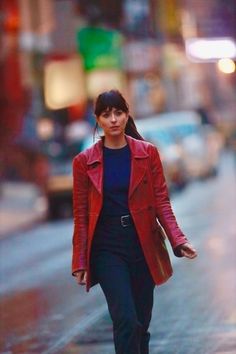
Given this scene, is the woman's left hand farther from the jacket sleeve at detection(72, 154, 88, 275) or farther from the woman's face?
the woman's face

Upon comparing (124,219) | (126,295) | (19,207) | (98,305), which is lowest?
(19,207)

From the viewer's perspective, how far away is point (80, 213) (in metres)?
7.10

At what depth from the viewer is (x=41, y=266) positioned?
60.0 ft

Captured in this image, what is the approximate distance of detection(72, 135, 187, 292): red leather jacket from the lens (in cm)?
699

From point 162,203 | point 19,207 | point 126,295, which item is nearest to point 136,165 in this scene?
point 162,203

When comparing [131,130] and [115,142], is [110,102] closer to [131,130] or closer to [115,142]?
[115,142]

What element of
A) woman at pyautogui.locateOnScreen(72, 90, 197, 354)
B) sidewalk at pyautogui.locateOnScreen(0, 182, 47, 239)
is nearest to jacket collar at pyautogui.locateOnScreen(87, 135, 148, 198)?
woman at pyautogui.locateOnScreen(72, 90, 197, 354)

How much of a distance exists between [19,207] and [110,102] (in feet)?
84.9

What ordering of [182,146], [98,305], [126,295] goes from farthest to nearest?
[182,146], [98,305], [126,295]

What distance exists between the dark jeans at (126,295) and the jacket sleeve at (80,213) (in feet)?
0.31

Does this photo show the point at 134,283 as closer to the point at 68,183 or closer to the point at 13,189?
the point at 68,183

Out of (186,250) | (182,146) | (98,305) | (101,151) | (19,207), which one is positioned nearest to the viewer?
(186,250)

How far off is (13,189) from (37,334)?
26985mm

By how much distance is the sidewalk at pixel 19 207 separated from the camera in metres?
28.2
